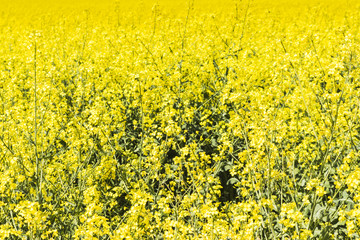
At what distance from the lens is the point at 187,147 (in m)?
3.31

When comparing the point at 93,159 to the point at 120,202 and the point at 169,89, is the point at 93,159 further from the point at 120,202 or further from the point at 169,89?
the point at 169,89

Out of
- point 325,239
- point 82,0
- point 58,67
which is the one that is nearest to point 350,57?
point 325,239

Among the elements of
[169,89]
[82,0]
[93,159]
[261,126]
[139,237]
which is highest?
[82,0]

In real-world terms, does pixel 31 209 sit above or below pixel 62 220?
above

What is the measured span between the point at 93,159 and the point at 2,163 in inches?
46.3

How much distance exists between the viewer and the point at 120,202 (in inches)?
190

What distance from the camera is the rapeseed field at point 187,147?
280cm

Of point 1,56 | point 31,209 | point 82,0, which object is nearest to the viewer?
point 31,209

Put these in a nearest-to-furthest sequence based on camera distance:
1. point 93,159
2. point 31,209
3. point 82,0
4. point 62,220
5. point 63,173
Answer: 1. point 31,209
2. point 62,220
3. point 63,173
4. point 93,159
5. point 82,0

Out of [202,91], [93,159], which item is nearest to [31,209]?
[93,159]

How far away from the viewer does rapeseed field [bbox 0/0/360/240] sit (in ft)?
9.18

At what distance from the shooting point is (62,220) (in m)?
3.45

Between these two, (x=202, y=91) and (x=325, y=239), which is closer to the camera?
(x=325, y=239)

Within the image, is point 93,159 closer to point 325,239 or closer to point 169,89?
point 169,89
